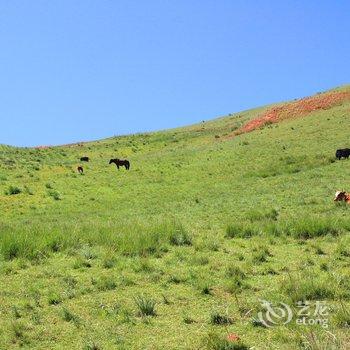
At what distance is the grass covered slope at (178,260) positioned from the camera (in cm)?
974

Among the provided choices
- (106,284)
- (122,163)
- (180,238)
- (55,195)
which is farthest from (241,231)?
(122,163)

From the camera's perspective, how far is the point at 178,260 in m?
15.4

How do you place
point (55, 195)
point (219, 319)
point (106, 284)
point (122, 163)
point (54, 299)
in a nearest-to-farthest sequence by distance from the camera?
point (219, 319)
point (54, 299)
point (106, 284)
point (55, 195)
point (122, 163)

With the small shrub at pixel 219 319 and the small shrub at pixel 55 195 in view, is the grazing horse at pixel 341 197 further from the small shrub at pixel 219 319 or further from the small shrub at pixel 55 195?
the small shrub at pixel 55 195

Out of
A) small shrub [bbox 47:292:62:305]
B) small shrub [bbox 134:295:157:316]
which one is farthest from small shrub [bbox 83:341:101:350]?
small shrub [bbox 47:292:62:305]

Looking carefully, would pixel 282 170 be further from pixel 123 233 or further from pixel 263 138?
pixel 123 233

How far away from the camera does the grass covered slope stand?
9.74m

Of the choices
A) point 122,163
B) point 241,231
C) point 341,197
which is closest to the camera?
point 241,231

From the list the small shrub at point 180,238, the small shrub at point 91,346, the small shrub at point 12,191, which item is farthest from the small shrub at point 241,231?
the small shrub at point 12,191

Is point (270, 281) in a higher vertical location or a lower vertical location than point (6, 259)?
lower

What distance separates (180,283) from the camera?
13023 millimetres

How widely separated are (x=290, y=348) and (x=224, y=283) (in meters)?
4.38

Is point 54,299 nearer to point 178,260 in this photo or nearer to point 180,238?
point 178,260

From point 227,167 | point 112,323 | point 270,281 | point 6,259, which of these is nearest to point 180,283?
point 270,281
